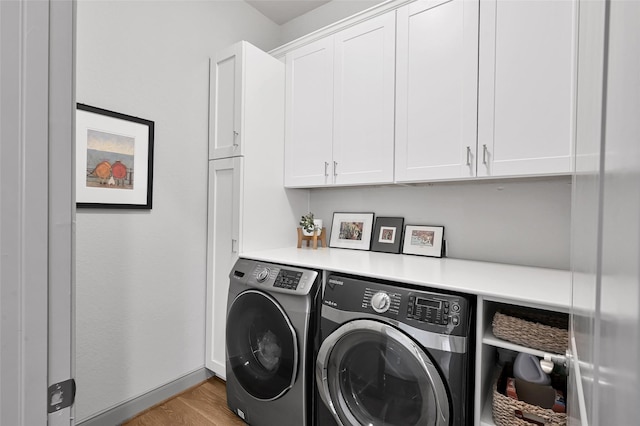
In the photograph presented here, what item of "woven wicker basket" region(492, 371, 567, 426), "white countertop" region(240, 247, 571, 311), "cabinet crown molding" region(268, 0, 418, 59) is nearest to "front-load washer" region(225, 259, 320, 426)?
"white countertop" region(240, 247, 571, 311)

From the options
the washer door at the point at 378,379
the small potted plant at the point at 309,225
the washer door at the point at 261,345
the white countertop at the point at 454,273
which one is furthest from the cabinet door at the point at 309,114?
the washer door at the point at 378,379

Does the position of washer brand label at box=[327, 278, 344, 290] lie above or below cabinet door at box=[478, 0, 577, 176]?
below

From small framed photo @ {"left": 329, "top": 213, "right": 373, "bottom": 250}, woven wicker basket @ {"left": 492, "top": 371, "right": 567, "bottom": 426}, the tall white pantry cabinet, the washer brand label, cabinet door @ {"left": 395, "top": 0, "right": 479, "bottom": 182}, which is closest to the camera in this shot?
woven wicker basket @ {"left": 492, "top": 371, "right": 567, "bottom": 426}

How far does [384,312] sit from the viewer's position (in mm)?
1337

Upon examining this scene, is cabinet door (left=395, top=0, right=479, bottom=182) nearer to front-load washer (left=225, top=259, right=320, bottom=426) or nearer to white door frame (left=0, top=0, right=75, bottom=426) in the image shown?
front-load washer (left=225, top=259, right=320, bottom=426)

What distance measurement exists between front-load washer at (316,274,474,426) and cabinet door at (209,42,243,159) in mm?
1232

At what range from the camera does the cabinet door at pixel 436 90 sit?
1627 mm

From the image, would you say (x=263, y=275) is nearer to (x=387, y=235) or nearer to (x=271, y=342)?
(x=271, y=342)

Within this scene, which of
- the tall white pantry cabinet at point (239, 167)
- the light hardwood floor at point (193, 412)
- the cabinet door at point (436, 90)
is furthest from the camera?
the tall white pantry cabinet at point (239, 167)

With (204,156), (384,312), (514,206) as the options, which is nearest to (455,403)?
(384,312)

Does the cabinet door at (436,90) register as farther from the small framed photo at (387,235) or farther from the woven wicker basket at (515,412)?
the woven wicker basket at (515,412)

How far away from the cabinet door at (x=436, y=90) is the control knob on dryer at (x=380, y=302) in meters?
0.76

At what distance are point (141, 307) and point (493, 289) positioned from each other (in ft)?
6.44

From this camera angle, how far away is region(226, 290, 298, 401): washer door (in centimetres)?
164
